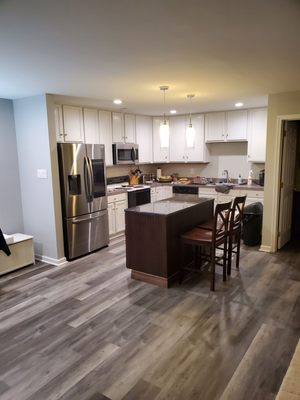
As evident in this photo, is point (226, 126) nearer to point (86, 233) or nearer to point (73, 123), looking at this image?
point (73, 123)

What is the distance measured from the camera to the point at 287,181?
483cm

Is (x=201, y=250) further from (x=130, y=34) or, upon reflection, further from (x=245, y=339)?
(x=130, y=34)

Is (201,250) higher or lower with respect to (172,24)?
lower

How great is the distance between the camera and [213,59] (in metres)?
2.59

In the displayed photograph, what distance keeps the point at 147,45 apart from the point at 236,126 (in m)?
4.11

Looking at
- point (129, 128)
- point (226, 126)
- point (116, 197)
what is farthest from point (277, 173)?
point (129, 128)

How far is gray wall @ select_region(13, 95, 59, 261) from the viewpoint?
417 cm

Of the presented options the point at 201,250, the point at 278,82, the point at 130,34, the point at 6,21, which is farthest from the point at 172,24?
the point at 201,250

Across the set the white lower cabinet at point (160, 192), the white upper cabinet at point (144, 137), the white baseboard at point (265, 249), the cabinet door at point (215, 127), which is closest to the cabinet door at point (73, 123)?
the white upper cabinet at point (144, 137)

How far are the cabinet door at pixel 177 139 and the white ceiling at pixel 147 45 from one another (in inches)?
110

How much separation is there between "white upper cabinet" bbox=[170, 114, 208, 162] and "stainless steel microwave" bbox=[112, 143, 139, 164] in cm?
96

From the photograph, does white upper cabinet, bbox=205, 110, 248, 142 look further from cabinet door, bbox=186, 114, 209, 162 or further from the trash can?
the trash can

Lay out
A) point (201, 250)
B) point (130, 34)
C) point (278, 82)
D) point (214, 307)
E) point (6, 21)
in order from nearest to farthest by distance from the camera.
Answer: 1. point (6, 21)
2. point (130, 34)
3. point (214, 307)
4. point (278, 82)
5. point (201, 250)

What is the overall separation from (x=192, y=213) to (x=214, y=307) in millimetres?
1278
